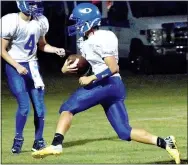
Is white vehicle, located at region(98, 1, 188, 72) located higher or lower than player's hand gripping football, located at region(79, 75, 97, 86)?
lower

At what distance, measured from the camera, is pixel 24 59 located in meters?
11.6

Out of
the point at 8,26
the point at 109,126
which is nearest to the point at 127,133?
the point at 8,26

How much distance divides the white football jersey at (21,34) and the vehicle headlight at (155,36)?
41.4 ft

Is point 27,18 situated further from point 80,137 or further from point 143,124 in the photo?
point 143,124

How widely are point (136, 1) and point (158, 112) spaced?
890 cm

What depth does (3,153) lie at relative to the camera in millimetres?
11453

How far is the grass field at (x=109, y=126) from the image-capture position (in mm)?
11008

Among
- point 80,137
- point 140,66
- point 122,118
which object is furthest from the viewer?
point 140,66

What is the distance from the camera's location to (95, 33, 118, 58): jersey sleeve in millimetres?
9828

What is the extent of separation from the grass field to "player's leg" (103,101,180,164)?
1.70 feet

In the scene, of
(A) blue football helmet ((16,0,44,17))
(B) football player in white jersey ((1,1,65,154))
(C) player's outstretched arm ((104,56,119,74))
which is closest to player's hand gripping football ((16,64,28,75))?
(B) football player in white jersey ((1,1,65,154))

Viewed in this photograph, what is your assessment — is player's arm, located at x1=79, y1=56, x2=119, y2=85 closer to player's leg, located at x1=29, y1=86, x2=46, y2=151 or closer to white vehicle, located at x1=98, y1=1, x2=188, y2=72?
player's leg, located at x1=29, y1=86, x2=46, y2=151

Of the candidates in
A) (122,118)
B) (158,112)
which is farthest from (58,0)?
(122,118)

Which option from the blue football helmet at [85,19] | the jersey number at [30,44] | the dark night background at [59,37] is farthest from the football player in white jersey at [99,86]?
the dark night background at [59,37]
